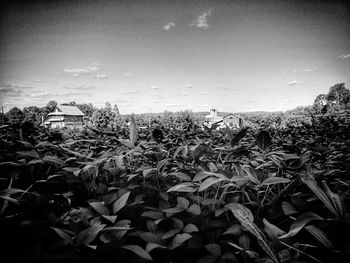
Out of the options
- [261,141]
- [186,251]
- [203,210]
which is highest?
[261,141]

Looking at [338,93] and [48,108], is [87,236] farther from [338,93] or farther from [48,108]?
[48,108]

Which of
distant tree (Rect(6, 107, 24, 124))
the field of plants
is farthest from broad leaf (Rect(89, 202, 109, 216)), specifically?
distant tree (Rect(6, 107, 24, 124))

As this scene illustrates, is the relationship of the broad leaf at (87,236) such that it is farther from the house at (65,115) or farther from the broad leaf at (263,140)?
the house at (65,115)

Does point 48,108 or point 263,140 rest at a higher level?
point 48,108

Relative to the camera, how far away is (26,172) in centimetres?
101

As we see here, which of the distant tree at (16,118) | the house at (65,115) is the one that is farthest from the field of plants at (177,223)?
the house at (65,115)

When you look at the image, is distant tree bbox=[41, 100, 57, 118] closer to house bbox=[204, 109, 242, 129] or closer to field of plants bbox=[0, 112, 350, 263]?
house bbox=[204, 109, 242, 129]

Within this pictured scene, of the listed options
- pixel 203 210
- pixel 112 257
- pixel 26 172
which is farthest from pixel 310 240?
pixel 26 172

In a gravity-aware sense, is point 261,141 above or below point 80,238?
above

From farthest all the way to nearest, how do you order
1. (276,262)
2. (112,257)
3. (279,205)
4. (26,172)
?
1. (26,172)
2. (279,205)
3. (112,257)
4. (276,262)

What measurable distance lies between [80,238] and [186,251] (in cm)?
42

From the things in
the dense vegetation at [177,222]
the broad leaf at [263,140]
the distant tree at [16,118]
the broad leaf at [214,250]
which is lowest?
the broad leaf at [214,250]

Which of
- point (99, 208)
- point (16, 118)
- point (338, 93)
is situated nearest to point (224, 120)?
point (16, 118)

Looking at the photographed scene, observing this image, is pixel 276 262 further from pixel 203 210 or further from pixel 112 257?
pixel 112 257
